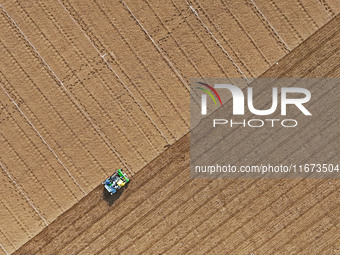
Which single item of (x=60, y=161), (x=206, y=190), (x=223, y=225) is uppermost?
(x=60, y=161)

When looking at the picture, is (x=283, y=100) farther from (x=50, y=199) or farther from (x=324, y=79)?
(x=50, y=199)

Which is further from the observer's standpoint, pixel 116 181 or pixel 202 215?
pixel 202 215

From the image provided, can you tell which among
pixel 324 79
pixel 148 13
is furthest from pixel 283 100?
pixel 148 13

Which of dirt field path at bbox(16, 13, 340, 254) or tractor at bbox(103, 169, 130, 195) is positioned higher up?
tractor at bbox(103, 169, 130, 195)

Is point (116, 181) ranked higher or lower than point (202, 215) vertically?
higher

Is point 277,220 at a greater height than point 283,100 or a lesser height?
lesser

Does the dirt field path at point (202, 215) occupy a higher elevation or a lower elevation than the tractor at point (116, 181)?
lower

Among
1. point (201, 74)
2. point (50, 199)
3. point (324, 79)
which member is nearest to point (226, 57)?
point (201, 74)
